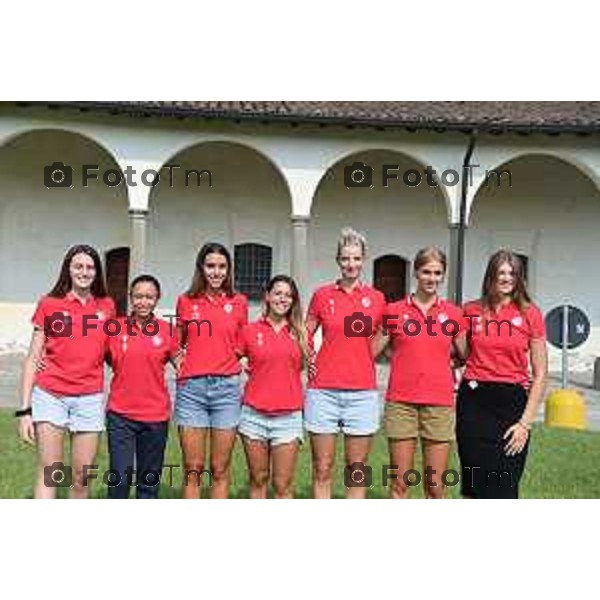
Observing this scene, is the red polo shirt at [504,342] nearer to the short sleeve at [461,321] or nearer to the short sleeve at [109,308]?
the short sleeve at [461,321]

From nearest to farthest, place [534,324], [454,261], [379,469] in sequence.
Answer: [534,324]
[379,469]
[454,261]

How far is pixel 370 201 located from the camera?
20.4m

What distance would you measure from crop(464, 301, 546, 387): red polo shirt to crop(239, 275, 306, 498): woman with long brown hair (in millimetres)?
1056

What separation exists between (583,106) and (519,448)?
47.1 feet

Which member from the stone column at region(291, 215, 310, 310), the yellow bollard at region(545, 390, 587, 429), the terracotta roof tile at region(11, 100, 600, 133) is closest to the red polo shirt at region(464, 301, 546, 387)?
the yellow bollard at region(545, 390, 587, 429)

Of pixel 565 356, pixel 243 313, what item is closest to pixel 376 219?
pixel 565 356

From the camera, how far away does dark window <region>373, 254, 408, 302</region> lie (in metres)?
20.6

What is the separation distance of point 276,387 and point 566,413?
25.0 feet

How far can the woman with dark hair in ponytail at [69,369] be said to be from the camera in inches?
212

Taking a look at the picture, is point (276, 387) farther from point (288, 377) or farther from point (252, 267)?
point (252, 267)

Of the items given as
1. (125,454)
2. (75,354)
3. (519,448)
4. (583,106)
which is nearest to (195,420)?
(125,454)

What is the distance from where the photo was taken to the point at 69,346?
5.38 m

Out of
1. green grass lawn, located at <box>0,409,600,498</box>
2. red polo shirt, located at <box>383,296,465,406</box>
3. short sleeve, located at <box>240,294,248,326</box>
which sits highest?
short sleeve, located at <box>240,294,248,326</box>

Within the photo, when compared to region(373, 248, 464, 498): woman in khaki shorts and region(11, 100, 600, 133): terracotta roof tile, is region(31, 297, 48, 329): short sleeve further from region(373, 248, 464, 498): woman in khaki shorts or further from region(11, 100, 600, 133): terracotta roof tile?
region(11, 100, 600, 133): terracotta roof tile
